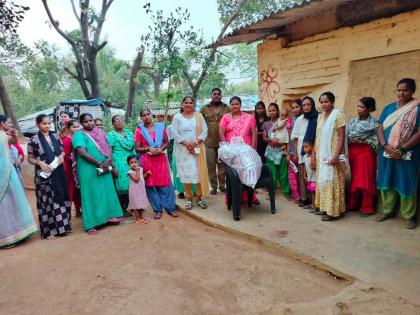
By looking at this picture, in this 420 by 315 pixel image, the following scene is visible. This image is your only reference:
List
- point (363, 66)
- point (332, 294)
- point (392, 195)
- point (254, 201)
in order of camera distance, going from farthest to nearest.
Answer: point (254, 201), point (363, 66), point (392, 195), point (332, 294)

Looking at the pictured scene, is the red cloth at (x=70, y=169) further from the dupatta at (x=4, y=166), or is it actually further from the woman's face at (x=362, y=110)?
the woman's face at (x=362, y=110)

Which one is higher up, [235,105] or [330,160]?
[235,105]

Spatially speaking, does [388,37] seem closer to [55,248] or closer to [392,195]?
[392,195]

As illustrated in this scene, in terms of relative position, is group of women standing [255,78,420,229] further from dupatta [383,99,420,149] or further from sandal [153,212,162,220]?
sandal [153,212,162,220]

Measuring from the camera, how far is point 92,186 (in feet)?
15.2

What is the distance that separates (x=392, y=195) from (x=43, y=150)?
434 cm

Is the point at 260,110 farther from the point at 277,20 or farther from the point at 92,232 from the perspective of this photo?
the point at 92,232

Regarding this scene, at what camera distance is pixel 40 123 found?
14.5 ft

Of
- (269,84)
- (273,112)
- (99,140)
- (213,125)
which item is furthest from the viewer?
(269,84)

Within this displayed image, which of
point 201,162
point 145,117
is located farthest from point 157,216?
point 145,117

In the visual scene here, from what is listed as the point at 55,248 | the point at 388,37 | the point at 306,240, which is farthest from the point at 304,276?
the point at 388,37

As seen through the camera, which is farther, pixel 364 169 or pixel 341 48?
pixel 341 48

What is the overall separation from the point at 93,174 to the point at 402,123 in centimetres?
381

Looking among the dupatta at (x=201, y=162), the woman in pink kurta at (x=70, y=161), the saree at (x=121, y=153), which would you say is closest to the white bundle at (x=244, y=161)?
the dupatta at (x=201, y=162)
